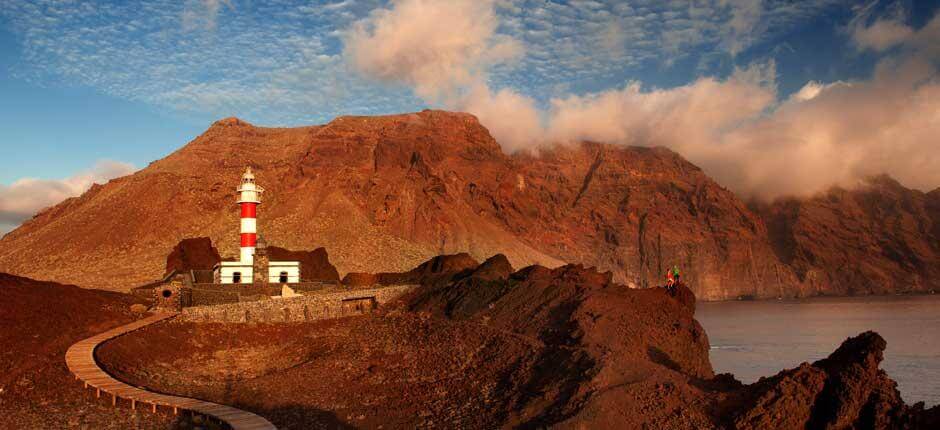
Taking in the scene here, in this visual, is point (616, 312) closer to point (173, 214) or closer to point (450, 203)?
point (173, 214)

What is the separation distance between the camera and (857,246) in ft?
613

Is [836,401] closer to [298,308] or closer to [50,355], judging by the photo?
[50,355]

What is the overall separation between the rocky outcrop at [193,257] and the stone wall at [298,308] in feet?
80.6

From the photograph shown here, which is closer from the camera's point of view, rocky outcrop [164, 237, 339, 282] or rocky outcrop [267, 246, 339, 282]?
rocky outcrop [164, 237, 339, 282]

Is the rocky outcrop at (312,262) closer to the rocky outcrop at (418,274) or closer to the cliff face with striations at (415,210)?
the rocky outcrop at (418,274)

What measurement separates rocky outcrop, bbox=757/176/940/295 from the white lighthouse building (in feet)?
539

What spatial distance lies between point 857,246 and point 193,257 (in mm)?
179977

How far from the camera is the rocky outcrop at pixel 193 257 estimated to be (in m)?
54.7

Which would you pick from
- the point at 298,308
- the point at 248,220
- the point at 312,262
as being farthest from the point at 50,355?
the point at 312,262

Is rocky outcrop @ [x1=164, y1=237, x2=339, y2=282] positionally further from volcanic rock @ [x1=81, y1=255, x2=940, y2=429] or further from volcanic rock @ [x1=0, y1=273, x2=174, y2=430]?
volcanic rock @ [x1=81, y1=255, x2=940, y2=429]

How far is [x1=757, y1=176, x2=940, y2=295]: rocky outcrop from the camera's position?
178 metres

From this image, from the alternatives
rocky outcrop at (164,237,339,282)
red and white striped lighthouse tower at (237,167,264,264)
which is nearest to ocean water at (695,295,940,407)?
red and white striped lighthouse tower at (237,167,264,264)

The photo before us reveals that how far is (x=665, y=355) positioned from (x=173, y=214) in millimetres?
77087

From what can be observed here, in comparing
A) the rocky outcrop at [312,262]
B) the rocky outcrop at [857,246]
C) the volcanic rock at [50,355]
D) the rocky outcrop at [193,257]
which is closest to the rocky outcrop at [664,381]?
the volcanic rock at [50,355]
